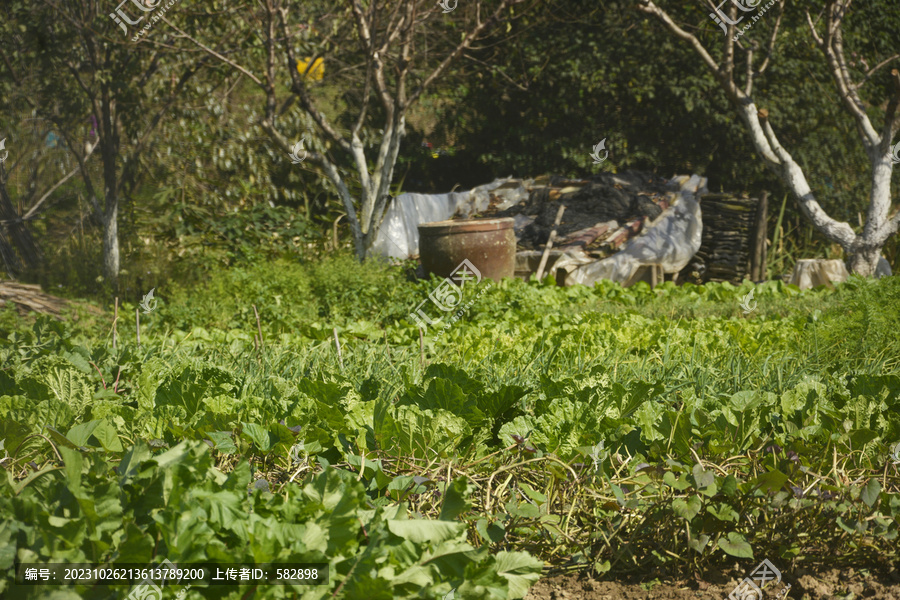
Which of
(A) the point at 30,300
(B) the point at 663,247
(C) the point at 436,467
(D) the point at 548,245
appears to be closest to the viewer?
(C) the point at 436,467

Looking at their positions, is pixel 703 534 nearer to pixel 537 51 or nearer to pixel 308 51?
pixel 308 51

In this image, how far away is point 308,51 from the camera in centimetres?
975

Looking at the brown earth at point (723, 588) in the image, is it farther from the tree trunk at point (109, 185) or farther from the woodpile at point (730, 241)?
the woodpile at point (730, 241)

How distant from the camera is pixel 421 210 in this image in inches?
408

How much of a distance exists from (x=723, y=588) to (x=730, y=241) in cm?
913

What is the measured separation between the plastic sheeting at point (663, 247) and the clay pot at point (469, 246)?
4.35 ft

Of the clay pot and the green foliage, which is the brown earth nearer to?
the green foliage

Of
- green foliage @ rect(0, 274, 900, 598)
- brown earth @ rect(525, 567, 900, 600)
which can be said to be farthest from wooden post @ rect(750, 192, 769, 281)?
brown earth @ rect(525, 567, 900, 600)

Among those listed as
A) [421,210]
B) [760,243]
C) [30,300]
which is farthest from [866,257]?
[30,300]

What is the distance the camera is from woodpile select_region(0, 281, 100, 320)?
664 centimetres

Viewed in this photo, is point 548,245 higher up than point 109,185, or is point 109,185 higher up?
point 109,185

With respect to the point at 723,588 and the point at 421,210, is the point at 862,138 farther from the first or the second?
the point at 723,588

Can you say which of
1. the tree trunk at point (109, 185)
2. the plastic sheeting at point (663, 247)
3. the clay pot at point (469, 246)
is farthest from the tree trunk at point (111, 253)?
the plastic sheeting at point (663, 247)

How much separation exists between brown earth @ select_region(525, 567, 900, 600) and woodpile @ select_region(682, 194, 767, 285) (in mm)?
8644
